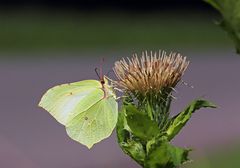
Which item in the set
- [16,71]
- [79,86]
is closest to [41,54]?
[16,71]

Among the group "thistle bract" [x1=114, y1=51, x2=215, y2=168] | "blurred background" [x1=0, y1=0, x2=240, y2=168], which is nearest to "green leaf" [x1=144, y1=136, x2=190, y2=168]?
"thistle bract" [x1=114, y1=51, x2=215, y2=168]

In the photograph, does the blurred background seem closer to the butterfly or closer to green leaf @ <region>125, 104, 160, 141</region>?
the butterfly

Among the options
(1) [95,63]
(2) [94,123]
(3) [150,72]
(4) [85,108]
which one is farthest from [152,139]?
(1) [95,63]

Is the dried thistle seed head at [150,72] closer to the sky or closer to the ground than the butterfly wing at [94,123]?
closer to the sky

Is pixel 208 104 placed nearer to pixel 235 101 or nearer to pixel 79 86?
pixel 79 86

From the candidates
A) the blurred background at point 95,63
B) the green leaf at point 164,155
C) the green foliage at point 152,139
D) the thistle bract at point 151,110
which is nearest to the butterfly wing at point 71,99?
the thistle bract at point 151,110

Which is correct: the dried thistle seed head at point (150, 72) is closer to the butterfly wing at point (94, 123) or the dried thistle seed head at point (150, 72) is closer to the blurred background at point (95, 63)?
A: the butterfly wing at point (94, 123)
